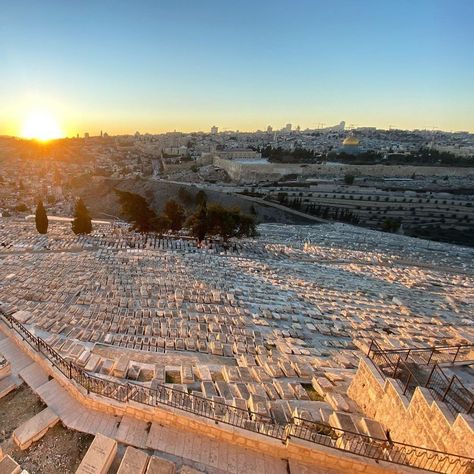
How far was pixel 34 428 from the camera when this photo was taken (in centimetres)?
550

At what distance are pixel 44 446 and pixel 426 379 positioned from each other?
23.0 ft

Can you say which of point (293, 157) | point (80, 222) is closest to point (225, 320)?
point (80, 222)

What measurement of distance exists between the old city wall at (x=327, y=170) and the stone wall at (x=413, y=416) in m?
66.2

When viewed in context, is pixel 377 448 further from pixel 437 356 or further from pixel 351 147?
pixel 351 147

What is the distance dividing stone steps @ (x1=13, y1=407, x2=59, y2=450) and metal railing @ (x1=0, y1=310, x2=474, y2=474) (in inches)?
27.5

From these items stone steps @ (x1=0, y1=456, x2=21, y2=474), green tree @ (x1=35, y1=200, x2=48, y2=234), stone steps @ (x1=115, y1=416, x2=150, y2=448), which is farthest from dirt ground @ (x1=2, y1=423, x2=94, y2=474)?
green tree @ (x1=35, y1=200, x2=48, y2=234)

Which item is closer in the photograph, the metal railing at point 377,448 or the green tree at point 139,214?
the metal railing at point 377,448

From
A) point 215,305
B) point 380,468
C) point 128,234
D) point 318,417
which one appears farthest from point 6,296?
point 128,234

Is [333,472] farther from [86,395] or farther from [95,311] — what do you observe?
[95,311]

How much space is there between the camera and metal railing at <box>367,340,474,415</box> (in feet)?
17.7

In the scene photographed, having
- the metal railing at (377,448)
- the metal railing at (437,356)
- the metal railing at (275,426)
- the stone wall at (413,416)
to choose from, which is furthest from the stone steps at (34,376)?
the metal railing at (437,356)

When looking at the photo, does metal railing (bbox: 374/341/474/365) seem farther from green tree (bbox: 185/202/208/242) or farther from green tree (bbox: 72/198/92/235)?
green tree (bbox: 72/198/92/235)

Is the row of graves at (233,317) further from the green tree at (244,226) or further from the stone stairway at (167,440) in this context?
the green tree at (244,226)

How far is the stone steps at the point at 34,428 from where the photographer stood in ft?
17.5
